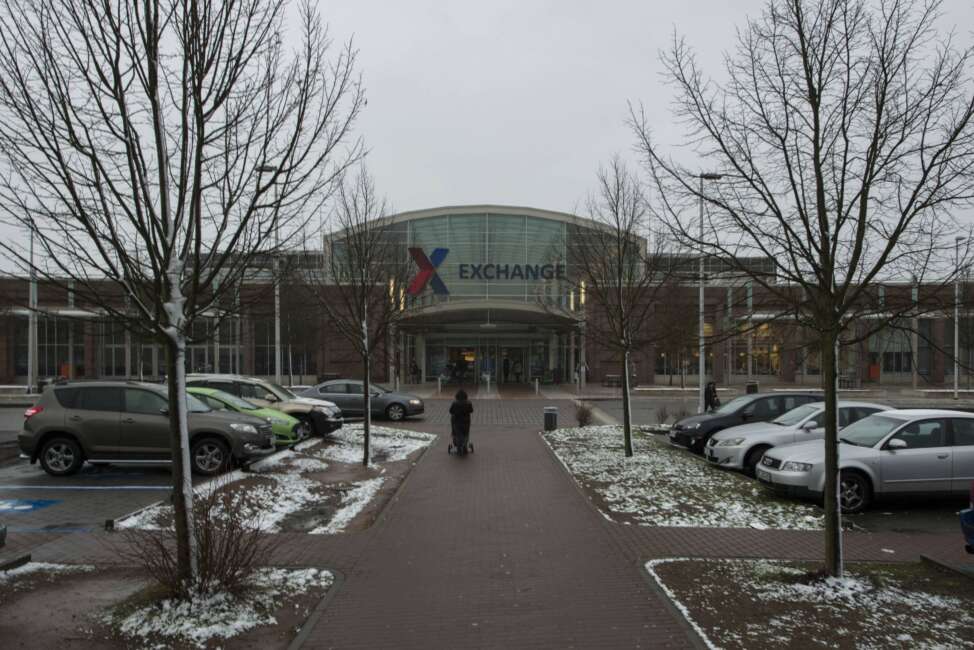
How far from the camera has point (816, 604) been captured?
5.67m

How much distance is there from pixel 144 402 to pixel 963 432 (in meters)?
13.0

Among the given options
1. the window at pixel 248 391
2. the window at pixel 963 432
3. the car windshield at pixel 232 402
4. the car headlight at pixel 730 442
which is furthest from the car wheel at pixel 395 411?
the window at pixel 963 432

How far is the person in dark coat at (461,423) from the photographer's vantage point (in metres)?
14.4

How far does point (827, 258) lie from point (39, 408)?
12.2 meters

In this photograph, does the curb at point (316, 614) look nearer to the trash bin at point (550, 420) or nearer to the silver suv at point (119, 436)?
the silver suv at point (119, 436)

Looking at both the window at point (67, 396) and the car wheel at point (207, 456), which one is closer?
the car wheel at point (207, 456)

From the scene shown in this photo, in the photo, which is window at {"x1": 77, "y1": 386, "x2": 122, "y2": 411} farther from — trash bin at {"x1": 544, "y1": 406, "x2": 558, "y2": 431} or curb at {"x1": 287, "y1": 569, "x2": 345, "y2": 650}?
trash bin at {"x1": 544, "y1": 406, "x2": 558, "y2": 431}

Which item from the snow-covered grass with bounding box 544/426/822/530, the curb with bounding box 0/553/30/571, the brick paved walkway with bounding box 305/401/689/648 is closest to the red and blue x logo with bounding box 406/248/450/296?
the snow-covered grass with bounding box 544/426/822/530

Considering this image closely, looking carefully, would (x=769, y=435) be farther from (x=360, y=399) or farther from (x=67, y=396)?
(x=360, y=399)

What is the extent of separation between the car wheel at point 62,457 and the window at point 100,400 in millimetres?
642

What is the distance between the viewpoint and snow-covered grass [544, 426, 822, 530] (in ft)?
29.2

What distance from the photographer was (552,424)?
19.4 meters

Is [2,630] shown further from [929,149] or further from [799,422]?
[799,422]

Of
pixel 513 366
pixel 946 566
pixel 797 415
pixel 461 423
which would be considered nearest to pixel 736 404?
pixel 797 415
